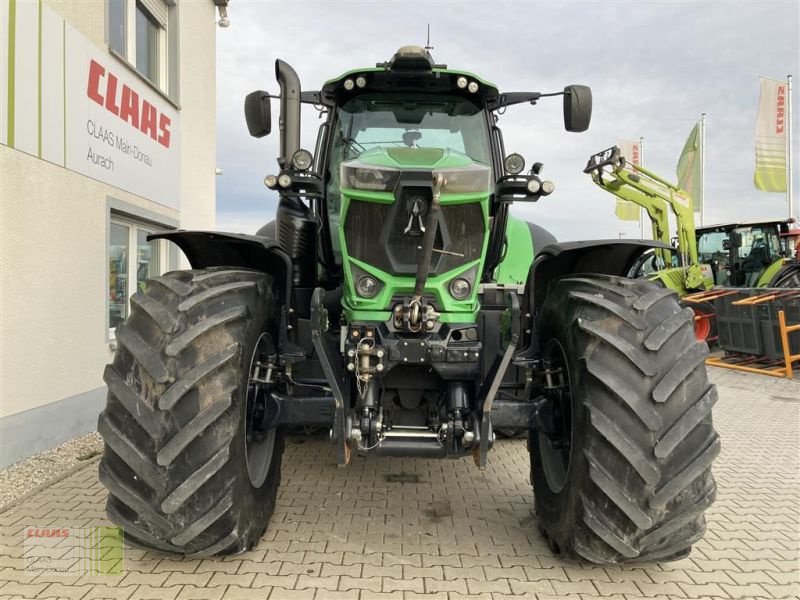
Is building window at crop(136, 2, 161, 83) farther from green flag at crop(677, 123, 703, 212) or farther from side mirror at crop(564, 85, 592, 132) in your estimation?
green flag at crop(677, 123, 703, 212)

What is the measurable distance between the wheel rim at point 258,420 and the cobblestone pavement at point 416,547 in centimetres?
39

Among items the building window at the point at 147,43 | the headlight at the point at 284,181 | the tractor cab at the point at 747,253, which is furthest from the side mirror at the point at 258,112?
the tractor cab at the point at 747,253

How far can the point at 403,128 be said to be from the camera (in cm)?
380

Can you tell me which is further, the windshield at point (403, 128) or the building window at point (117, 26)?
the building window at point (117, 26)

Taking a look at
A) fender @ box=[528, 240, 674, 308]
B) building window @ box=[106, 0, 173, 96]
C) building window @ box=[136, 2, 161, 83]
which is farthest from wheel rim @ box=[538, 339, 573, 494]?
building window @ box=[136, 2, 161, 83]

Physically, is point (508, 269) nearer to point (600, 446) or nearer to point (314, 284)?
point (314, 284)

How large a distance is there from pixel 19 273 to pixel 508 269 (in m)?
3.79

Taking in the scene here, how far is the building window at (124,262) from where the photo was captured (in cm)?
634

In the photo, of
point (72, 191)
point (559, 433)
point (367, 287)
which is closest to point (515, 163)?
point (367, 287)

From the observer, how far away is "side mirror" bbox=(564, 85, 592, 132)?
363cm

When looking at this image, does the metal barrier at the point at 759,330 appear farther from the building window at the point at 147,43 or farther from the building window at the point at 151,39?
the building window at the point at 147,43

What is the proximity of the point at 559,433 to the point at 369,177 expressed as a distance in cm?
170

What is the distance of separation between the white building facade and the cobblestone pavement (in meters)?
1.20
